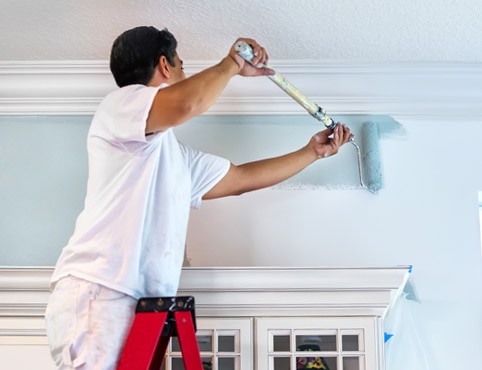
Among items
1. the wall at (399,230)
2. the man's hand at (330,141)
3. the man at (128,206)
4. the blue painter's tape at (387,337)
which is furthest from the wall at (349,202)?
the man at (128,206)

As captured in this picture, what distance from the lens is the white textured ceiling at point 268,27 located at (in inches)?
76.1

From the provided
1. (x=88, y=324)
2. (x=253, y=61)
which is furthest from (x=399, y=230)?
(x=88, y=324)

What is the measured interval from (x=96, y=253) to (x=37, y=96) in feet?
3.44

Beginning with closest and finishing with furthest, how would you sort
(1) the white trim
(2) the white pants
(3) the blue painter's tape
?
(2) the white pants, (1) the white trim, (3) the blue painter's tape

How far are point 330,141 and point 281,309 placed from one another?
52 centimetres

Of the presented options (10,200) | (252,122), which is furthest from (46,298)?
(252,122)

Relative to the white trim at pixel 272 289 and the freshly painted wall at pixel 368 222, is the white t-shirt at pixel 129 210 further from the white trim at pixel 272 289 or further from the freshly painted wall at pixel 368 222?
the freshly painted wall at pixel 368 222

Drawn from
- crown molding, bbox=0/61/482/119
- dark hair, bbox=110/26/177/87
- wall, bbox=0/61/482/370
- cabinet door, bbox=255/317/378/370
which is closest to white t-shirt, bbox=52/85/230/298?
dark hair, bbox=110/26/177/87

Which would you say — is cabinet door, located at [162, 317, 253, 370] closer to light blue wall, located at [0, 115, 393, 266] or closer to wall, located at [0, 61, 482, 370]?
wall, located at [0, 61, 482, 370]

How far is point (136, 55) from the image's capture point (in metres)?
1.64

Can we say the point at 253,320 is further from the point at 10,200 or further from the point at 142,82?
the point at 10,200

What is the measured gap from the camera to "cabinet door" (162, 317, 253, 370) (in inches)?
71.4

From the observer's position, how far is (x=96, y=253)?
1480 mm

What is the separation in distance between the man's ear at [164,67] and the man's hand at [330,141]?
1.74ft
